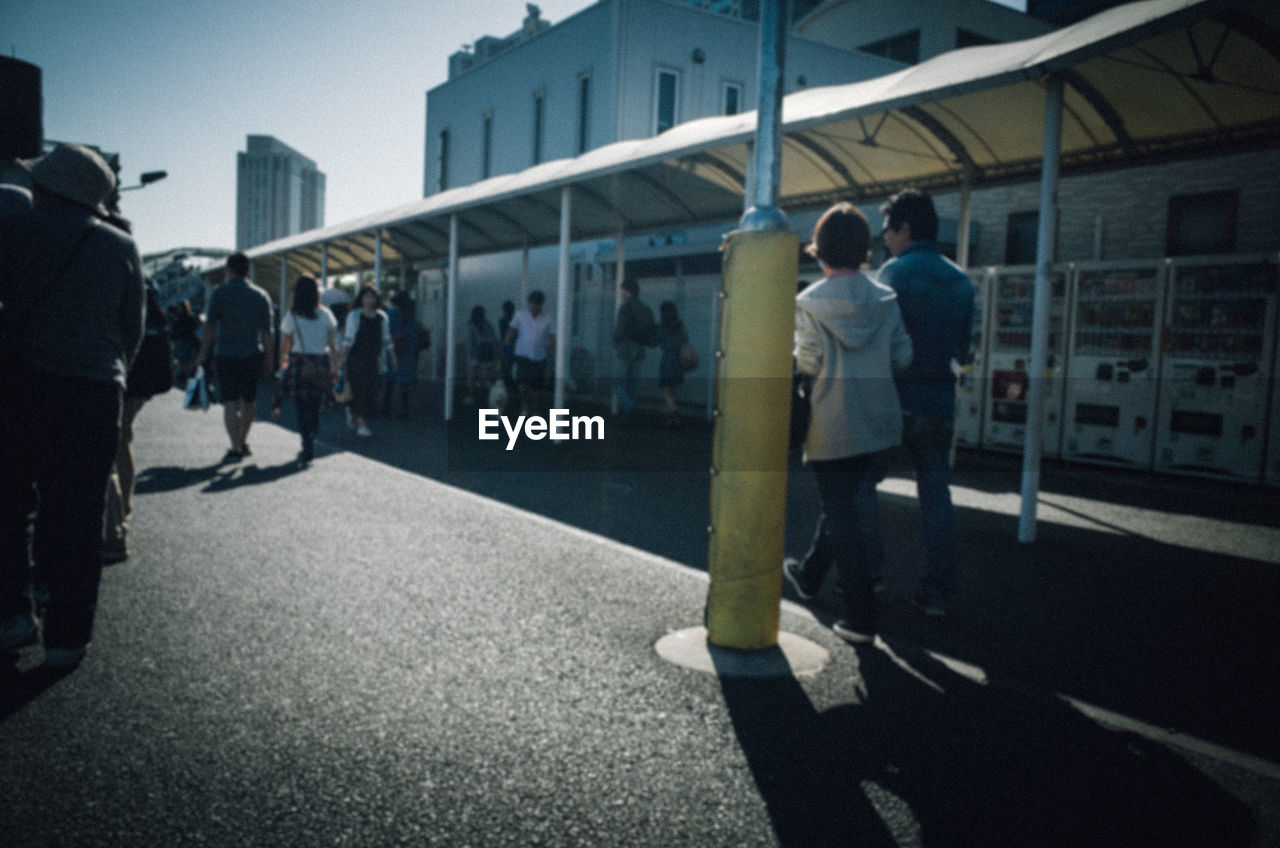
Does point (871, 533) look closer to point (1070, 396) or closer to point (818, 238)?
point (818, 238)

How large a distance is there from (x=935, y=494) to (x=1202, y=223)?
1393 centimetres

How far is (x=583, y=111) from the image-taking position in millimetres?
24781

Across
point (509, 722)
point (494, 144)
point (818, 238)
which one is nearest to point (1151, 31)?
point (818, 238)

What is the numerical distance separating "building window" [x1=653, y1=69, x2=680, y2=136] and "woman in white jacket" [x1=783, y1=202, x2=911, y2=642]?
831 inches

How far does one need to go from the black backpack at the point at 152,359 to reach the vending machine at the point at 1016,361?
9.97m

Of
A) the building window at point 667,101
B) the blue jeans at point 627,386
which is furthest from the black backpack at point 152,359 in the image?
the building window at point 667,101

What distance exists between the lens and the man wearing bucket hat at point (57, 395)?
3453 millimetres

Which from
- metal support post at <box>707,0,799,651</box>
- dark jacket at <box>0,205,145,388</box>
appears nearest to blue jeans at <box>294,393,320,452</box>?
dark jacket at <box>0,205,145,388</box>

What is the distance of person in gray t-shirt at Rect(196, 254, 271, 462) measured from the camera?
836 centimetres

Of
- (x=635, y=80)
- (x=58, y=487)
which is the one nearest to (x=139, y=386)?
(x=58, y=487)

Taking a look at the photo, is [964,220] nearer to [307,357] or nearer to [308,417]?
[307,357]

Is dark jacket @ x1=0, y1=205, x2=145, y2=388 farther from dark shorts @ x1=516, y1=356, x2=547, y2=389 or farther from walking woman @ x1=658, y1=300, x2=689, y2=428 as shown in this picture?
walking woman @ x1=658, y1=300, x2=689, y2=428

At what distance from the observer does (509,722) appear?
10.0 ft

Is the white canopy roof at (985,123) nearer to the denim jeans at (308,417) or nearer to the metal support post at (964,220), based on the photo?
the metal support post at (964,220)
